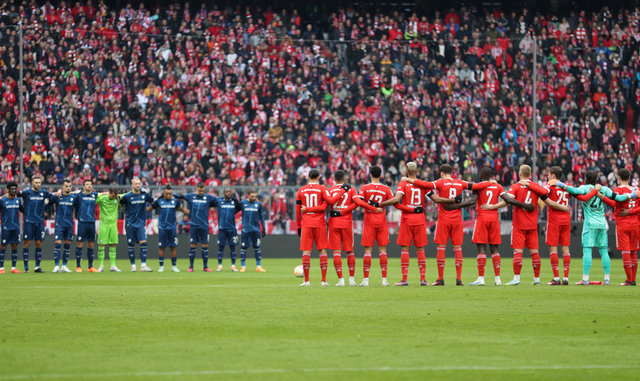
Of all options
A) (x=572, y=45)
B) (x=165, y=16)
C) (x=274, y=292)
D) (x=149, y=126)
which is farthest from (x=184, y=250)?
(x=572, y=45)

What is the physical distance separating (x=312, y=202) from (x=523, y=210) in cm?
398

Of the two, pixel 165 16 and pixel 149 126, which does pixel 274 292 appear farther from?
pixel 165 16

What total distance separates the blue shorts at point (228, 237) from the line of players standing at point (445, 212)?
28.0ft

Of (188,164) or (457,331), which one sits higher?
(188,164)

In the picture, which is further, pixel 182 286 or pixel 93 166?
pixel 93 166

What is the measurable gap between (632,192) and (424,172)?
57.4ft

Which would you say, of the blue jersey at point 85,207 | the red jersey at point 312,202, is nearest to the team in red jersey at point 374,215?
the red jersey at point 312,202

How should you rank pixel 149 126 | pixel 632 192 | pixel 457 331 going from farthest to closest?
pixel 149 126
pixel 632 192
pixel 457 331

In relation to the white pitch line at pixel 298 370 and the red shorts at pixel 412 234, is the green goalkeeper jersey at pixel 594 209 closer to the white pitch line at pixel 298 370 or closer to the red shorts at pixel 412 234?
the red shorts at pixel 412 234

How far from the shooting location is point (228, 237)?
26297mm

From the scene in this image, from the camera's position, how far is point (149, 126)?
3609 cm

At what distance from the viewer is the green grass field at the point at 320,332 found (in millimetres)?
8039

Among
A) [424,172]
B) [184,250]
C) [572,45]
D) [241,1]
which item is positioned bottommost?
[184,250]

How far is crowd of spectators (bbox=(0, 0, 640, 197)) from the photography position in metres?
35.0
